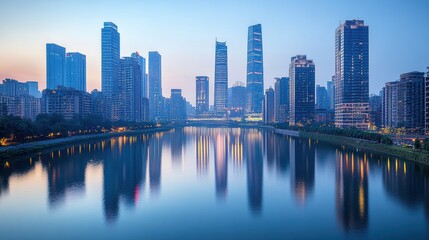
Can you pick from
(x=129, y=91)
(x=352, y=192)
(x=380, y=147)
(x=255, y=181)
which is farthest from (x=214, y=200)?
(x=129, y=91)

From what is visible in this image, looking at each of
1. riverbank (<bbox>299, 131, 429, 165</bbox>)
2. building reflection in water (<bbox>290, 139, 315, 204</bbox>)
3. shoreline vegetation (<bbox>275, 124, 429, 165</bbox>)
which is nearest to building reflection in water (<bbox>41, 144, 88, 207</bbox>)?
building reflection in water (<bbox>290, 139, 315, 204</bbox>)

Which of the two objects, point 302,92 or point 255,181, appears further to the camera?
point 302,92

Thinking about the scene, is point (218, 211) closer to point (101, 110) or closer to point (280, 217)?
point (280, 217)

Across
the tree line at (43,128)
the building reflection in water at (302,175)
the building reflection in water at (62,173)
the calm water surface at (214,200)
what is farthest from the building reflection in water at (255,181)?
the tree line at (43,128)

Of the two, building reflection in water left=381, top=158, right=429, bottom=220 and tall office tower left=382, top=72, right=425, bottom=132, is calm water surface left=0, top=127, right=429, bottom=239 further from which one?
tall office tower left=382, top=72, right=425, bottom=132

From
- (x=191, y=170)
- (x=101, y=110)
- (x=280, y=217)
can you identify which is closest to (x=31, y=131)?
(x=191, y=170)

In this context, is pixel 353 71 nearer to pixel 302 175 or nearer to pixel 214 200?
pixel 302 175
